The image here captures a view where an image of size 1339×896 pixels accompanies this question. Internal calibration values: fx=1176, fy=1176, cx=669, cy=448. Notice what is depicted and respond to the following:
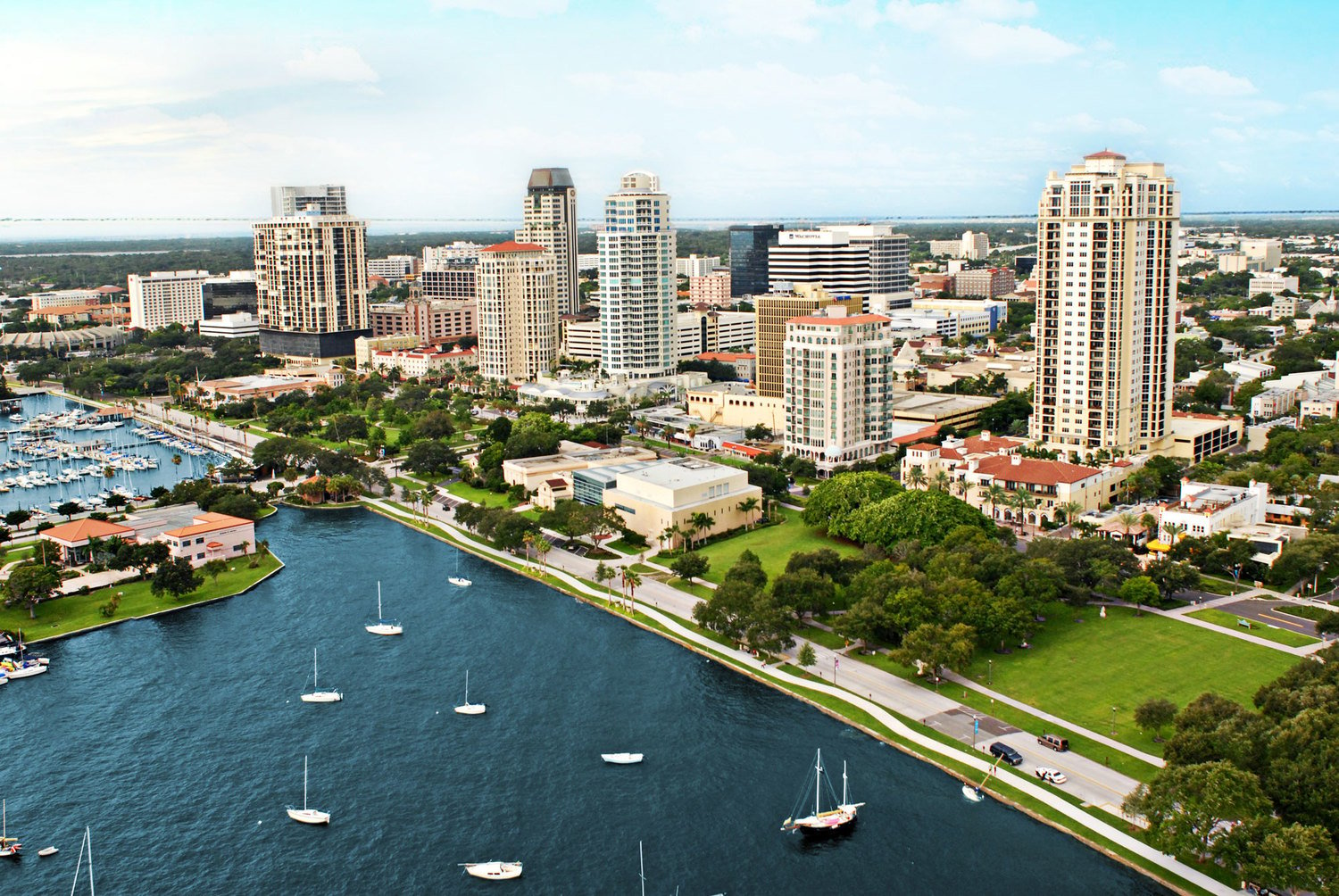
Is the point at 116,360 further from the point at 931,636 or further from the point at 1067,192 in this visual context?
the point at 931,636

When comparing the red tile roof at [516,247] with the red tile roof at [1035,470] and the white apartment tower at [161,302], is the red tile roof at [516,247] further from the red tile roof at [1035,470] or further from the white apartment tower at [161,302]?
the white apartment tower at [161,302]

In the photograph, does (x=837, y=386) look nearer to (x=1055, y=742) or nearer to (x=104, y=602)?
(x=1055, y=742)

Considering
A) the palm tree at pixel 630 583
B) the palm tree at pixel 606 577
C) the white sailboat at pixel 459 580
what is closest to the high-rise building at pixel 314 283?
the white sailboat at pixel 459 580

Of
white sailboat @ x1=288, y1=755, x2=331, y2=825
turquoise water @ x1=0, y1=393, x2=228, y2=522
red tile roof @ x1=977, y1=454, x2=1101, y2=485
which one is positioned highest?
red tile roof @ x1=977, y1=454, x2=1101, y2=485

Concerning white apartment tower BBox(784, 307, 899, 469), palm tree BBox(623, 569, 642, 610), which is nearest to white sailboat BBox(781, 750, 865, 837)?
palm tree BBox(623, 569, 642, 610)

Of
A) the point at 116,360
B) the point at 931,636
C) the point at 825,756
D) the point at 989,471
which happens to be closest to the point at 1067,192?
the point at 989,471

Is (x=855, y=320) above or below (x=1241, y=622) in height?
above

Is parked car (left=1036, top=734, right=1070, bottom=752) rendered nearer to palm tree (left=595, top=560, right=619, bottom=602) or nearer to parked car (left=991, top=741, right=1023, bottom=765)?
parked car (left=991, top=741, right=1023, bottom=765)

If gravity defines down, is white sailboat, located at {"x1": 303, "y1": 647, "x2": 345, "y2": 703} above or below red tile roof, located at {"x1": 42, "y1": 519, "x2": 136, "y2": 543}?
below
